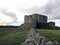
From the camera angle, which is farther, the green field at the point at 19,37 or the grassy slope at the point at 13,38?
the green field at the point at 19,37

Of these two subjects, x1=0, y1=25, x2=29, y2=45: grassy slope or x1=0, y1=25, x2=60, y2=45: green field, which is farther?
x1=0, y1=25, x2=60, y2=45: green field

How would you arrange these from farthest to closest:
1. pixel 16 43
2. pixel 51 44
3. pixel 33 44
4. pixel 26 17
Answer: pixel 26 17
pixel 16 43
pixel 33 44
pixel 51 44

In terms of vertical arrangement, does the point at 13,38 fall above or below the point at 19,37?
below

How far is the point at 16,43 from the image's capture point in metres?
85.2

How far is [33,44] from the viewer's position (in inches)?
2571

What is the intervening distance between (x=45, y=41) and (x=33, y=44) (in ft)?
15.3

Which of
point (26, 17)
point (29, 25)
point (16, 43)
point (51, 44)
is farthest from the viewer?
point (26, 17)

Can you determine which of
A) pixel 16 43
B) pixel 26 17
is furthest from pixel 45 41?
pixel 26 17

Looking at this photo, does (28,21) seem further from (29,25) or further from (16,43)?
(16,43)

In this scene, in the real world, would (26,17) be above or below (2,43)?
above

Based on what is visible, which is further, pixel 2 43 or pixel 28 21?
pixel 28 21

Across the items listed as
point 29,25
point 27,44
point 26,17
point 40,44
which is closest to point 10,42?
point 27,44

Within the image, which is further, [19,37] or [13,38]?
[19,37]

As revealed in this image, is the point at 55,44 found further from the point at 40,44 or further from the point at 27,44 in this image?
the point at 27,44
